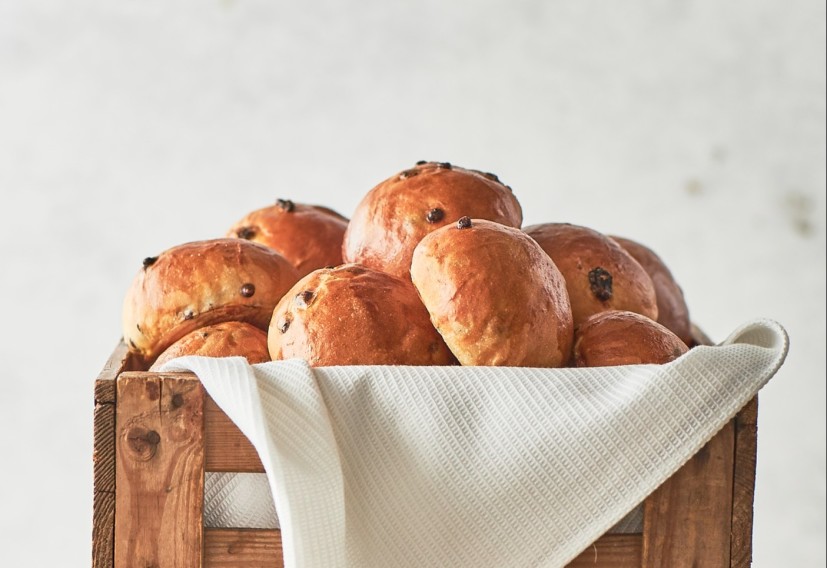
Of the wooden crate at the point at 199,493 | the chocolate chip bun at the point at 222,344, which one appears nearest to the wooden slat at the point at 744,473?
the wooden crate at the point at 199,493

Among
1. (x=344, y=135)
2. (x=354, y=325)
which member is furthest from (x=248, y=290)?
(x=344, y=135)

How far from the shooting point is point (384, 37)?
2467 millimetres

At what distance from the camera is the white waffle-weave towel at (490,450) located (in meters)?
1.01

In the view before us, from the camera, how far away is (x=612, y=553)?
1.07 meters

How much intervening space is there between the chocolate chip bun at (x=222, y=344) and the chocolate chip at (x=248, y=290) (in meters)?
0.04

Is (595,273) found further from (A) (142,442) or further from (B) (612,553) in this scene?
(A) (142,442)

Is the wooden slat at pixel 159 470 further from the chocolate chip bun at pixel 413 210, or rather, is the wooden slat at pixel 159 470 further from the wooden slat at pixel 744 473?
the wooden slat at pixel 744 473

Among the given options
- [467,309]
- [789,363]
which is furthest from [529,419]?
[789,363]

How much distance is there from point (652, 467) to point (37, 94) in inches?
80.1

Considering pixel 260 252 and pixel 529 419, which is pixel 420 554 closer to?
pixel 529 419

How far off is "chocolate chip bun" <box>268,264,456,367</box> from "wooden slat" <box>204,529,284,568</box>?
199 millimetres

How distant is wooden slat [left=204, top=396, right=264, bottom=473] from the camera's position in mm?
1031

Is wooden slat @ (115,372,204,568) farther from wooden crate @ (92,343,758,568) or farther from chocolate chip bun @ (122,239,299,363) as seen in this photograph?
chocolate chip bun @ (122,239,299,363)

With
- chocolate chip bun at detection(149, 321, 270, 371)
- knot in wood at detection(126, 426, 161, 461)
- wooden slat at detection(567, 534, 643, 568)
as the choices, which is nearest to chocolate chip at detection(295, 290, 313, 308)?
chocolate chip bun at detection(149, 321, 270, 371)
